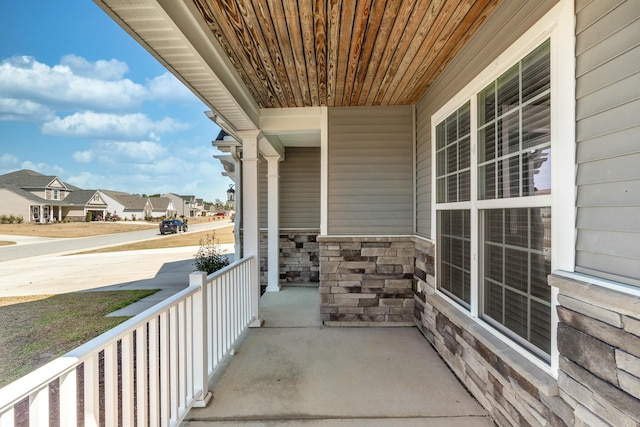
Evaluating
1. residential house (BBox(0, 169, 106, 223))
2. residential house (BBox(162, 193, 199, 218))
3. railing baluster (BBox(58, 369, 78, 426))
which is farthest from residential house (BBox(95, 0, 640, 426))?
residential house (BBox(162, 193, 199, 218))

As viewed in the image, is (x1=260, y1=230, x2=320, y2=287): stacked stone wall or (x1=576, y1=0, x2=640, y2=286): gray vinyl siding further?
(x1=260, y1=230, x2=320, y2=287): stacked stone wall

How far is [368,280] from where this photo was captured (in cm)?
359

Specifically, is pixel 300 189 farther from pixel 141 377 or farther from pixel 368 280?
pixel 141 377

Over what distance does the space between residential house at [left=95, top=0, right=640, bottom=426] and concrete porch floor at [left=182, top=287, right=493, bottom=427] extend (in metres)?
0.22

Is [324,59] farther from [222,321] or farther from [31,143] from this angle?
[31,143]

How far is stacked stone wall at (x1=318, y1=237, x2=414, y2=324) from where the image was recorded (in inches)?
140

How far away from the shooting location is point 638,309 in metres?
1.00

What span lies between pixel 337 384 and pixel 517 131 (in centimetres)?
229

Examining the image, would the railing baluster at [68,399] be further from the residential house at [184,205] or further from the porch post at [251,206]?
the residential house at [184,205]

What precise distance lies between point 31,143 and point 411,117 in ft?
77.3

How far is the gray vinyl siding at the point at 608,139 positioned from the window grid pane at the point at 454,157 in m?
1.03

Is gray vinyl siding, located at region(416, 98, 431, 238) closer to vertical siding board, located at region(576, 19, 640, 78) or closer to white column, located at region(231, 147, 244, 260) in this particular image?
vertical siding board, located at region(576, 19, 640, 78)

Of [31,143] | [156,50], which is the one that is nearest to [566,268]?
[156,50]

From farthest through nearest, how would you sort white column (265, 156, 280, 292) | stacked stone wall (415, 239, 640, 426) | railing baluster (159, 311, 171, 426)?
1. white column (265, 156, 280, 292)
2. railing baluster (159, 311, 171, 426)
3. stacked stone wall (415, 239, 640, 426)
